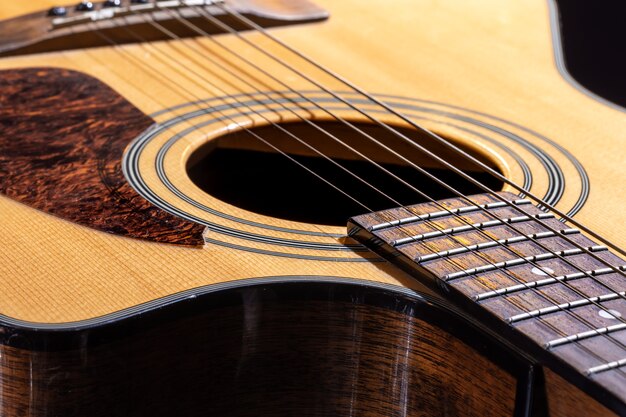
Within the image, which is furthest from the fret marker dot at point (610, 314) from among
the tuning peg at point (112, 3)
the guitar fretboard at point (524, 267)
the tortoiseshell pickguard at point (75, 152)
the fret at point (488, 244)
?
the tuning peg at point (112, 3)

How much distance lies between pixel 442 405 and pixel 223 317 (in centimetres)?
18

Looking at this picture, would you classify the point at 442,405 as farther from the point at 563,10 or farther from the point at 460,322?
the point at 563,10

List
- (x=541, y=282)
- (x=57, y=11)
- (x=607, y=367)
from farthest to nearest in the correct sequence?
(x=57, y=11) < (x=541, y=282) < (x=607, y=367)

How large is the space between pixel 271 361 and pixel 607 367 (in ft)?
0.91

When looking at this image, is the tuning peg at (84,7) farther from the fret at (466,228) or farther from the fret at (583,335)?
the fret at (583,335)

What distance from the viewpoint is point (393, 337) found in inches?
29.3

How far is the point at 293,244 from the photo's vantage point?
2.61ft

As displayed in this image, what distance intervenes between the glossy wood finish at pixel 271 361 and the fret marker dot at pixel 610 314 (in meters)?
0.07

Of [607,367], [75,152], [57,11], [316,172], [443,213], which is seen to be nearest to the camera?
[607,367]

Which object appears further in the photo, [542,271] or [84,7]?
[84,7]

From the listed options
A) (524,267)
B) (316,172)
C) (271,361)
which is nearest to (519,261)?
(524,267)

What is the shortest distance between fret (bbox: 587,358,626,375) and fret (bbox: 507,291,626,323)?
0.23ft

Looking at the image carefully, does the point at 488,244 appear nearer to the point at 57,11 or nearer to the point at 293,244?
the point at 293,244

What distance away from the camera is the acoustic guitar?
0.69 metres
